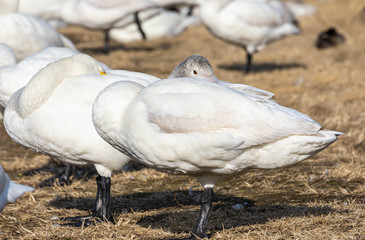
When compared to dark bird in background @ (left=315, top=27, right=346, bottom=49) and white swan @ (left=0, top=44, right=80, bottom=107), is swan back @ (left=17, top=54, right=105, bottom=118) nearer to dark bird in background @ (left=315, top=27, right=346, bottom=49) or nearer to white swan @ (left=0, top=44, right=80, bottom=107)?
white swan @ (left=0, top=44, right=80, bottom=107)

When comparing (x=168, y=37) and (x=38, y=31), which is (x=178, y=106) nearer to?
(x=38, y=31)

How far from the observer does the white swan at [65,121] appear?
166 inches

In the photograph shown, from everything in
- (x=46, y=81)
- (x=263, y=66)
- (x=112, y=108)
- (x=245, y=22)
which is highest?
(x=112, y=108)

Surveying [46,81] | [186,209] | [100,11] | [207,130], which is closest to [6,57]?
[46,81]

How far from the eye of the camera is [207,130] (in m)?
3.48

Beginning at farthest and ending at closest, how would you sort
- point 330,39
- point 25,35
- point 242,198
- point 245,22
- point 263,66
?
1. point 330,39
2. point 263,66
3. point 245,22
4. point 25,35
5. point 242,198

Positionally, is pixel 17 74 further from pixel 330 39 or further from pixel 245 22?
pixel 330 39

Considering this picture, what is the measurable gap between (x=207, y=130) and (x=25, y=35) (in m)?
4.91

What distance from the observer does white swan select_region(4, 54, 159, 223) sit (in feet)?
13.8

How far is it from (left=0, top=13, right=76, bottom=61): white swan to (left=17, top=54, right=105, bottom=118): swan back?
318cm

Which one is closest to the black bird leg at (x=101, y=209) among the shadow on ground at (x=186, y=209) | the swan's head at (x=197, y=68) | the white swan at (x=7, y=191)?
the shadow on ground at (x=186, y=209)

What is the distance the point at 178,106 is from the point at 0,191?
62.0 inches

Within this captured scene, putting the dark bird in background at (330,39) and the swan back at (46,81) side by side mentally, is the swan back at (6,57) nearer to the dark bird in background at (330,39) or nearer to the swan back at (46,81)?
the swan back at (46,81)

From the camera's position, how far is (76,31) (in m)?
16.0
